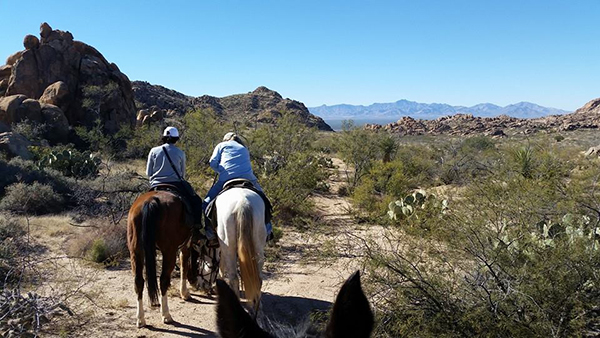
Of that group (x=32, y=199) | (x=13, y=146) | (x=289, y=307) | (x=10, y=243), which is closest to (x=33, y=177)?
(x=32, y=199)

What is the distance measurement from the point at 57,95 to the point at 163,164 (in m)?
19.8

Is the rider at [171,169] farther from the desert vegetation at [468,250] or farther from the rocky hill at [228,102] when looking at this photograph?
the rocky hill at [228,102]

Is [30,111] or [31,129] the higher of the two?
[30,111]

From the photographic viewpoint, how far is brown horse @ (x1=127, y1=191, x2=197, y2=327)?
194 inches

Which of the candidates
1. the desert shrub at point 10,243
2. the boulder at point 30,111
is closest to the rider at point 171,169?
the desert shrub at point 10,243

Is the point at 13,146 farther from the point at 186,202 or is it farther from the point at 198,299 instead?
the point at 186,202

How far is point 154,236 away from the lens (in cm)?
498

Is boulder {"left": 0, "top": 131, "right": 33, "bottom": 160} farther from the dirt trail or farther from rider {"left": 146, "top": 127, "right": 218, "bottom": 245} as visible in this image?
rider {"left": 146, "top": 127, "right": 218, "bottom": 245}

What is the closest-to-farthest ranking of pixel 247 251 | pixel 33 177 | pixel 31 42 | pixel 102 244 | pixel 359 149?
pixel 247 251 < pixel 102 244 < pixel 33 177 < pixel 359 149 < pixel 31 42

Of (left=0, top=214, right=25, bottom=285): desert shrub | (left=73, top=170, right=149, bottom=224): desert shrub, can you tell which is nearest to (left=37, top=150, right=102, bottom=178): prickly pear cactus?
(left=73, top=170, right=149, bottom=224): desert shrub

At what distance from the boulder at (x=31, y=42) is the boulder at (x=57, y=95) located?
3.51m

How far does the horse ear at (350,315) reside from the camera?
4.13 feet

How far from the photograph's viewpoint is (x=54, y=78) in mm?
23094

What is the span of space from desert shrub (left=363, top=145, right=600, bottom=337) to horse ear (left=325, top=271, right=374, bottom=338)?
250cm
